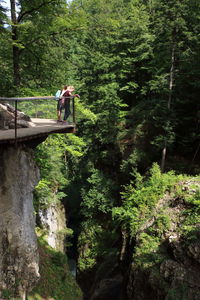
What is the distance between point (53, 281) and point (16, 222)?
17.6 feet

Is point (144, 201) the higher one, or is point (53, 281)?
point (144, 201)

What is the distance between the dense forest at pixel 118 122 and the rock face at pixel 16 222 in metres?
3.19

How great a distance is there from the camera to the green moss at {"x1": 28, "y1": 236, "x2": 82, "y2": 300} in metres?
9.42

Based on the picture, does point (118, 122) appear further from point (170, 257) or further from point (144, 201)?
point (170, 257)

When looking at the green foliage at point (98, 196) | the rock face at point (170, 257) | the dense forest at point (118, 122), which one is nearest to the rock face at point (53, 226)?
the dense forest at point (118, 122)

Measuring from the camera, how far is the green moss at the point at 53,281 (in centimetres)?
942

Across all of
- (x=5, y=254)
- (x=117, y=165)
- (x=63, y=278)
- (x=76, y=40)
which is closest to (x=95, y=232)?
(x=117, y=165)

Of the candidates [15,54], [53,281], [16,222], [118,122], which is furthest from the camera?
[118,122]

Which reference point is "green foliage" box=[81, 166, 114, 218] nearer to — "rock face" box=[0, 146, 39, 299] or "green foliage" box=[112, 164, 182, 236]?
"green foliage" box=[112, 164, 182, 236]

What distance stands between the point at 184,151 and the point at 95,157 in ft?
28.0

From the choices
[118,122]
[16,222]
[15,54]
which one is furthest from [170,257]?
[118,122]

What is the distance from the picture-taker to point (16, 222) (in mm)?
6660

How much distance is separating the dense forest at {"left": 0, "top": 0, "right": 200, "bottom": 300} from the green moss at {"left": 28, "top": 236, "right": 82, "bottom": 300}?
2.96 meters

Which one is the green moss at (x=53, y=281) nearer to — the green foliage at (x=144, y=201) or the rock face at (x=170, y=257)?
the rock face at (x=170, y=257)
